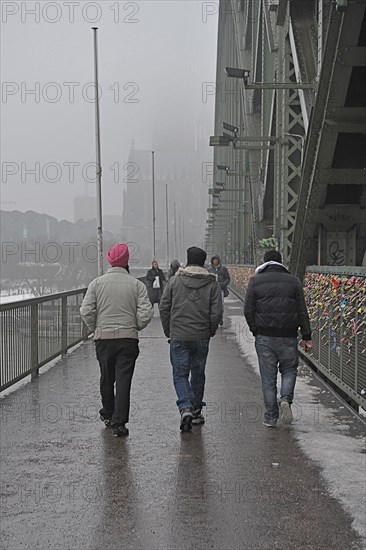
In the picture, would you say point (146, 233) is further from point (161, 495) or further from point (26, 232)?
point (161, 495)

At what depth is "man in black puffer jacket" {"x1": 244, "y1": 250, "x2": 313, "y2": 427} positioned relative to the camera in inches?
316

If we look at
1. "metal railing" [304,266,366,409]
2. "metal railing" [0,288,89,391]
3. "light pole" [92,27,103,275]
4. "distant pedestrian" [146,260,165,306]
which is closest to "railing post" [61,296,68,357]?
"metal railing" [0,288,89,391]

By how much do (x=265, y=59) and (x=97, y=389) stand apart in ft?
75.3

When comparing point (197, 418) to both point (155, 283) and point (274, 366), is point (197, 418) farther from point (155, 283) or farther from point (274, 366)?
point (155, 283)

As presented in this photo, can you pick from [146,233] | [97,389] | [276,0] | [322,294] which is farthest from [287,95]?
[146,233]

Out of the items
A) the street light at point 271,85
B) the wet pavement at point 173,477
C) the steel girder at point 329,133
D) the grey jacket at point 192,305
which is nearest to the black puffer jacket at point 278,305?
the grey jacket at point 192,305

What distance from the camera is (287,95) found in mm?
17438

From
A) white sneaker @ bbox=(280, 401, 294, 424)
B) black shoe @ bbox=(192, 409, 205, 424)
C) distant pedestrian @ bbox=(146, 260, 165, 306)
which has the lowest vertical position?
distant pedestrian @ bbox=(146, 260, 165, 306)

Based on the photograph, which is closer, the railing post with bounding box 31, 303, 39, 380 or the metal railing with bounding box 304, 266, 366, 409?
the metal railing with bounding box 304, 266, 366, 409

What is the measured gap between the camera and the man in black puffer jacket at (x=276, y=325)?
8.02 m

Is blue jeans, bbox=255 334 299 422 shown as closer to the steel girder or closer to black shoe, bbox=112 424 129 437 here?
black shoe, bbox=112 424 129 437

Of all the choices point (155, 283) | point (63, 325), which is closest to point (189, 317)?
point (63, 325)

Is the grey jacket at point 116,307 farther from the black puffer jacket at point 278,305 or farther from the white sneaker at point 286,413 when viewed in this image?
the white sneaker at point 286,413

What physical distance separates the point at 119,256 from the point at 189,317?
952 millimetres
